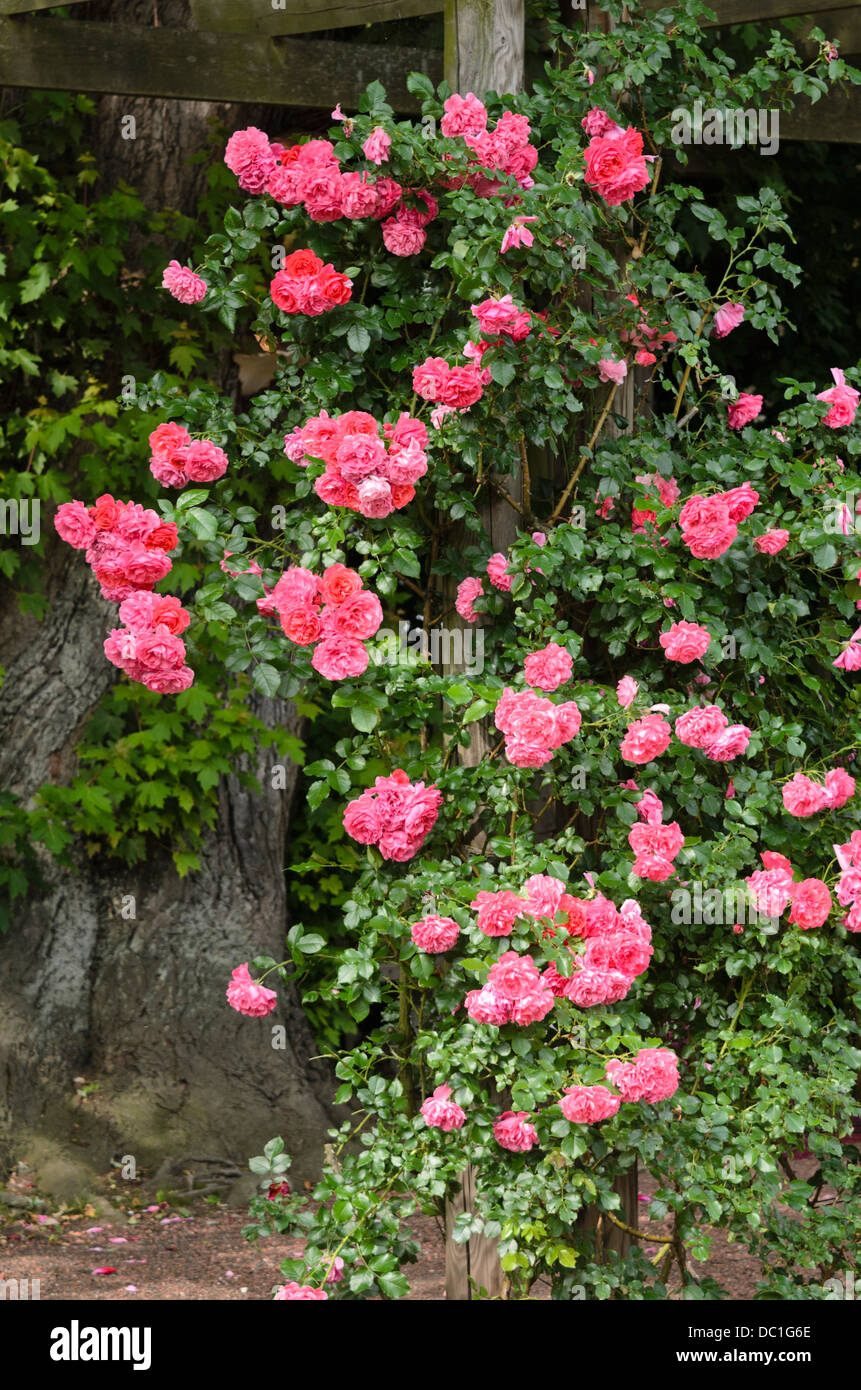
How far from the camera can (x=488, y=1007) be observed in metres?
2.12

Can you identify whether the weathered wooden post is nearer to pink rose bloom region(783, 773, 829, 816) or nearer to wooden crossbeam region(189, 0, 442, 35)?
pink rose bloom region(783, 773, 829, 816)

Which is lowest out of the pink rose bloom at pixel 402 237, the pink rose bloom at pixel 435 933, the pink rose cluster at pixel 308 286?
the pink rose bloom at pixel 435 933

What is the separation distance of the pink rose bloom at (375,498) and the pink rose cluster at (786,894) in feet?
2.86

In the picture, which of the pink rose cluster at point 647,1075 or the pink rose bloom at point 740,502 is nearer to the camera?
the pink rose cluster at point 647,1075

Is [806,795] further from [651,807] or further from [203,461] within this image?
[203,461]

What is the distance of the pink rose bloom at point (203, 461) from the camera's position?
2430 millimetres

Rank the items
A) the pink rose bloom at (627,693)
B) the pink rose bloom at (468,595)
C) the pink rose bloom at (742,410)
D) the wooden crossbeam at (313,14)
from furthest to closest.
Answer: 1. the wooden crossbeam at (313,14)
2. the pink rose bloom at (742,410)
3. the pink rose bloom at (468,595)
4. the pink rose bloom at (627,693)

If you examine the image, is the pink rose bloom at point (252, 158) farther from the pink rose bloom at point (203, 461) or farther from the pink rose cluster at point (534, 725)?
the pink rose cluster at point (534, 725)

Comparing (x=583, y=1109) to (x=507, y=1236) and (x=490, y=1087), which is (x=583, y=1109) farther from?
(x=490, y=1087)

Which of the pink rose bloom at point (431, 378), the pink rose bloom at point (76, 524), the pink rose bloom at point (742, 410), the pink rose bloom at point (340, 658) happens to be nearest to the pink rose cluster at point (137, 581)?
the pink rose bloom at point (76, 524)

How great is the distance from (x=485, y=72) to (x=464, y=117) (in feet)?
0.66

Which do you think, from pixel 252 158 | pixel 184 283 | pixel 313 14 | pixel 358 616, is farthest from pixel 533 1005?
pixel 313 14

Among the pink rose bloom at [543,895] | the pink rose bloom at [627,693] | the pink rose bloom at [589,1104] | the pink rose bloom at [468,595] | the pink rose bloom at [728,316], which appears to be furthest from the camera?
the pink rose bloom at [728,316]

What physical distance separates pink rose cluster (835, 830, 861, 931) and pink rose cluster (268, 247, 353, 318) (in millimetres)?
1275
